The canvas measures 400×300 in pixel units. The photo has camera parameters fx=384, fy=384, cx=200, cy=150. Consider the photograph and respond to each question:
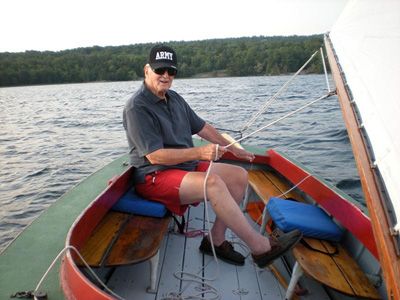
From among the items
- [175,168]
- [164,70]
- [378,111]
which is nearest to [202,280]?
[175,168]

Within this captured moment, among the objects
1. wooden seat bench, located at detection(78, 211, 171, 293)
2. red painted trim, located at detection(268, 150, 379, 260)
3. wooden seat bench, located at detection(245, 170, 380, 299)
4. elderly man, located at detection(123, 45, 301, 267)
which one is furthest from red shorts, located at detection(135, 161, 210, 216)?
red painted trim, located at detection(268, 150, 379, 260)

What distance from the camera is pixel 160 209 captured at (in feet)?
8.73

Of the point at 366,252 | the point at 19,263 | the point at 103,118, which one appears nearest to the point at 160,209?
the point at 19,263

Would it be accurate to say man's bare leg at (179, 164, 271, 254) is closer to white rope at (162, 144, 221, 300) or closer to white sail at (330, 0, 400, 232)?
white rope at (162, 144, 221, 300)

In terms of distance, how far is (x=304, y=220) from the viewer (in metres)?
2.73

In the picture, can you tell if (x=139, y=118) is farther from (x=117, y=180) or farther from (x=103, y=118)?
(x=103, y=118)

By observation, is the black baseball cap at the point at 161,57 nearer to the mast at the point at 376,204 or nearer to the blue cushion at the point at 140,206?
the blue cushion at the point at 140,206

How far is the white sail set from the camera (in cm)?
144

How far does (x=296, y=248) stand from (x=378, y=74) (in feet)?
3.86

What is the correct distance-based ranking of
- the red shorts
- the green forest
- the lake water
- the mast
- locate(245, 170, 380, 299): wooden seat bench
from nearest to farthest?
the mast → locate(245, 170, 380, 299): wooden seat bench → the red shorts → the lake water → the green forest

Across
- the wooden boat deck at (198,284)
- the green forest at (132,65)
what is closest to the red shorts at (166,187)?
the wooden boat deck at (198,284)

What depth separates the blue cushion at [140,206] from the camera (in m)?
2.67

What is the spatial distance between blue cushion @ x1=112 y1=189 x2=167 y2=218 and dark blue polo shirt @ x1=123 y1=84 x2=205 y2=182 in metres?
0.16

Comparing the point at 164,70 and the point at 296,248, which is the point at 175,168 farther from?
the point at 296,248
